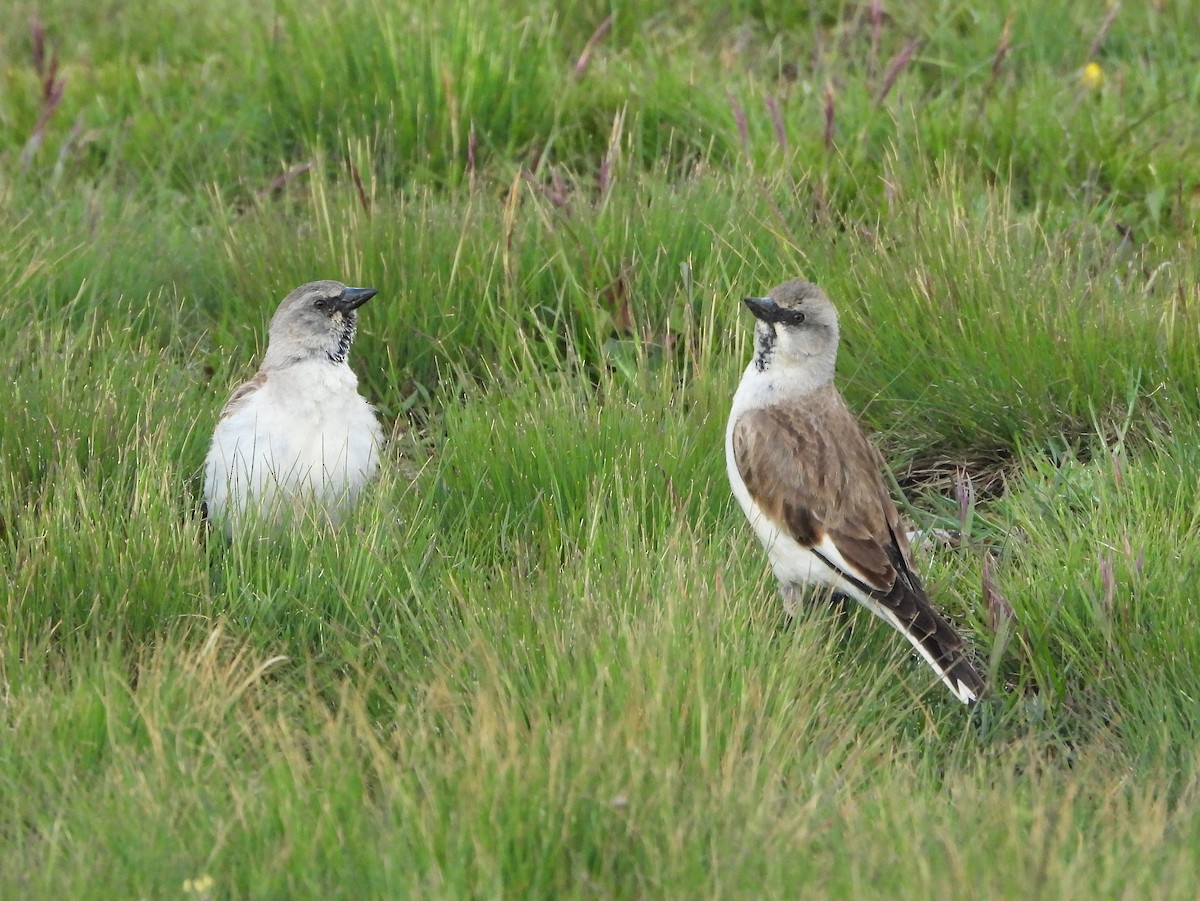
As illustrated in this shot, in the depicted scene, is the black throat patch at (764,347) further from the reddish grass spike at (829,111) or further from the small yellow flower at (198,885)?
the small yellow flower at (198,885)

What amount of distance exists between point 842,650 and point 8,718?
6.96 feet

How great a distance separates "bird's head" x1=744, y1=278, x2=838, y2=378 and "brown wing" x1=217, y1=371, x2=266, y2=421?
5.09 ft

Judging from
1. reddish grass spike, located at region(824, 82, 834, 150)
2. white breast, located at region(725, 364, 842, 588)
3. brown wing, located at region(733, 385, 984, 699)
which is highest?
reddish grass spike, located at region(824, 82, 834, 150)

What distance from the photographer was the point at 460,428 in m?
5.18

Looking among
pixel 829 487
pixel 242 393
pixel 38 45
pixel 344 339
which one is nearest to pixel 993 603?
pixel 829 487

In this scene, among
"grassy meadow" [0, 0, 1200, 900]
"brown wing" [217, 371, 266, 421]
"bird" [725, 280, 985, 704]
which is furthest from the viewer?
"brown wing" [217, 371, 266, 421]

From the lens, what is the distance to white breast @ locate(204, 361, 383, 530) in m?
4.88

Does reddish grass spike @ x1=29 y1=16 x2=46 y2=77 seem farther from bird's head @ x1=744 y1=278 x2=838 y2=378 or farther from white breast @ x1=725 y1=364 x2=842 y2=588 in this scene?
white breast @ x1=725 y1=364 x2=842 y2=588

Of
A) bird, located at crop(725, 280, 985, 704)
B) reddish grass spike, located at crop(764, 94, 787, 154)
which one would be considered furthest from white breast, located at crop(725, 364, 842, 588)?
reddish grass spike, located at crop(764, 94, 787, 154)

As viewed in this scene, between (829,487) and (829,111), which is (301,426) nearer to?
(829,487)

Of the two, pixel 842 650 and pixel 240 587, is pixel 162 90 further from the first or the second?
pixel 842 650

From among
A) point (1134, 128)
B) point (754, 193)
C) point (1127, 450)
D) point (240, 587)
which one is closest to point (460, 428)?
point (240, 587)

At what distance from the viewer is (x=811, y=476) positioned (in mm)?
4816

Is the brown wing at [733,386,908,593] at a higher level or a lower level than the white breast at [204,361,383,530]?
higher
